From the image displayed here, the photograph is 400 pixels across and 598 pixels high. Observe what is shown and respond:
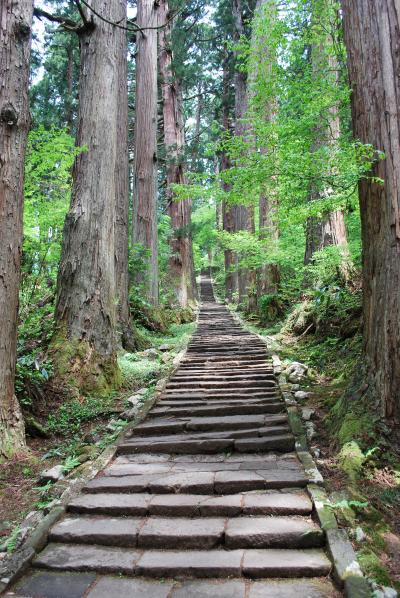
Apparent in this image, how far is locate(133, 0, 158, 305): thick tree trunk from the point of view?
45.2ft

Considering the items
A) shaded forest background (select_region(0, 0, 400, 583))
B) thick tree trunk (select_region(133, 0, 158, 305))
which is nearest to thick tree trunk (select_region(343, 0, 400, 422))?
shaded forest background (select_region(0, 0, 400, 583))

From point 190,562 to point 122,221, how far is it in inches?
345

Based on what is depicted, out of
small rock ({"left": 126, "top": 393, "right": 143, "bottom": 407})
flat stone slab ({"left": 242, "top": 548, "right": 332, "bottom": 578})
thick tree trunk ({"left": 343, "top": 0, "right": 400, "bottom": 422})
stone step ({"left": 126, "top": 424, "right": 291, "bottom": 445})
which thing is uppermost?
thick tree trunk ({"left": 343, "top": 0, "right": 400, "bottom": 422})

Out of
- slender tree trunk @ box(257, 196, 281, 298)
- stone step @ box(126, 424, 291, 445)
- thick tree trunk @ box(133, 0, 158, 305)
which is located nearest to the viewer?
stone step @ box(126, 424, 291, 445)

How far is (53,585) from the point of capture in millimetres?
3043

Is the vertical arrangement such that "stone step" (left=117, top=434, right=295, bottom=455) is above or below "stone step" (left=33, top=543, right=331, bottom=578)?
above

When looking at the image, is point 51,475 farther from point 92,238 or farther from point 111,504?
point 92,238

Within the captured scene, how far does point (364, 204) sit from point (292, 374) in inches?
136

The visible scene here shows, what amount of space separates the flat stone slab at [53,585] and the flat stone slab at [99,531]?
372mm

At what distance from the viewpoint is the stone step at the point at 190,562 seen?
10.0ft

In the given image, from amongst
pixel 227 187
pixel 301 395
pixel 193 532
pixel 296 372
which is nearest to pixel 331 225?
pixel 296 372

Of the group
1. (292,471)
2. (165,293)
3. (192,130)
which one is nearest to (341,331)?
(292,471)

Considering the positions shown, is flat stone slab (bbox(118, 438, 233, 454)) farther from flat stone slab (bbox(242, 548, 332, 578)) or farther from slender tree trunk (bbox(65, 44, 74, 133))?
slender tree trunk (bbox(65, 44, 74, 133))

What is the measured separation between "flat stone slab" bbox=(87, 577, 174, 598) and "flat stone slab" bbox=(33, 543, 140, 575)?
10 centimetres
